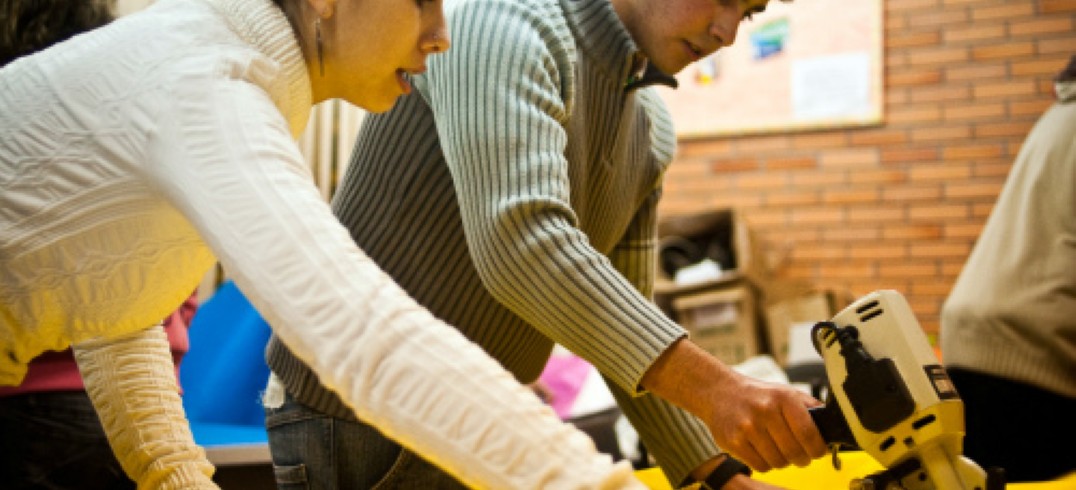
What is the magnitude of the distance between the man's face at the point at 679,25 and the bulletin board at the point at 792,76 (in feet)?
13.4

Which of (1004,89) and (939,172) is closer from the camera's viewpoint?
(1004,89)

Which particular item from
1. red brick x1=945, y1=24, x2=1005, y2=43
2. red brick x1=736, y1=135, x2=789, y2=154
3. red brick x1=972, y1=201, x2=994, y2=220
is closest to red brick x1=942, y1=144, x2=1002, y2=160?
red brick x1=972, y1=201, x2=994, y2=220

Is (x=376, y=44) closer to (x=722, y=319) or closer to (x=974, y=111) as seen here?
(x=722, y=319)

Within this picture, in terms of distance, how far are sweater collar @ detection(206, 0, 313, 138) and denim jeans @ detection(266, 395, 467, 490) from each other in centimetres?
53

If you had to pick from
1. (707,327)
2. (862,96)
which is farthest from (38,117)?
(862,96)

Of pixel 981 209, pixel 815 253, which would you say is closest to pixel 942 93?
pixel 981 209

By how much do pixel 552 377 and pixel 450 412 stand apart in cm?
265

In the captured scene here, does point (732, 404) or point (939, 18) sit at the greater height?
point (732, 404)

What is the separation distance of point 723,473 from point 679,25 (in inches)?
25.0

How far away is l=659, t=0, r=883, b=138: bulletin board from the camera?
17.5ft

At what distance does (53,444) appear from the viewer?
1.45m

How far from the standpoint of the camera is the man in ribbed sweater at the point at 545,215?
3.61ft

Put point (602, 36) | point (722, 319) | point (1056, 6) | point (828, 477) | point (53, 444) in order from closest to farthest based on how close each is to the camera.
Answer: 1. point (602, 36)
2. point (53, 444)
3. point (828, 477)
4. point (722, 319)
5. point (1056, 6)

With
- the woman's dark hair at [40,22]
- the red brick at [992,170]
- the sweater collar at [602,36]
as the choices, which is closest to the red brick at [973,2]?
the red brick at [992,170]
